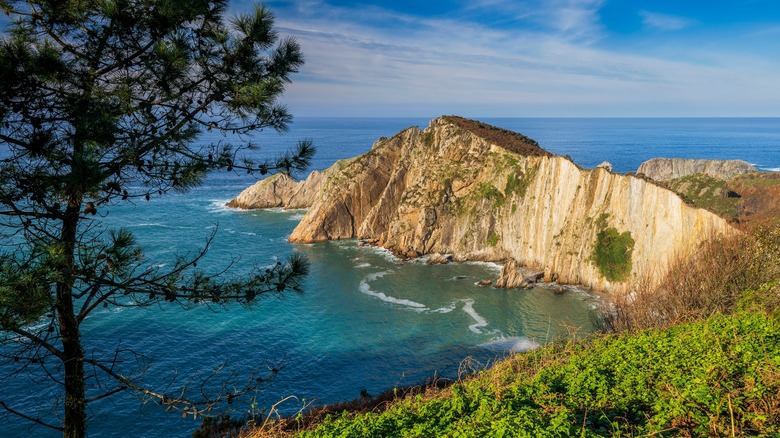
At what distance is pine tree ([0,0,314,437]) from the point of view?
9375mm

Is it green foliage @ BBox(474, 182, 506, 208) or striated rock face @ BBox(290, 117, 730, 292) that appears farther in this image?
green foliage @ BBox(474, 182, 506, 208)

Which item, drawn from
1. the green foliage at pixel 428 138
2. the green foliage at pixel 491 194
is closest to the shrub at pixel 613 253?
the green foliage at pixel 491 194

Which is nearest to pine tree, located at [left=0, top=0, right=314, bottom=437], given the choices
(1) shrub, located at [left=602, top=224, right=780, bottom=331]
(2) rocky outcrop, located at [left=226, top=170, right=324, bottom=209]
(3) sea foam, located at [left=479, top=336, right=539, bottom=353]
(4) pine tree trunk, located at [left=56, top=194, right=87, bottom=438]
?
(4) pine tree trunk, located at [left=56, top=194, right=87, bottom=438]

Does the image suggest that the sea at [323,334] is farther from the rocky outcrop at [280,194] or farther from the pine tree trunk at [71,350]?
the rocky outcrop at [280,194]

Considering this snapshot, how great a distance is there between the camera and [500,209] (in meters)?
74.1

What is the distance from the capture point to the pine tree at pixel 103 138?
9375mm

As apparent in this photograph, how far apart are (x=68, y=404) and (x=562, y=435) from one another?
10.3 m

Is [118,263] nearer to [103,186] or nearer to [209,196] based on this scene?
[103,186]

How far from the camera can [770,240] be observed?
29.9m

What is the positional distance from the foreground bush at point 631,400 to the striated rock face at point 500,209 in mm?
33914

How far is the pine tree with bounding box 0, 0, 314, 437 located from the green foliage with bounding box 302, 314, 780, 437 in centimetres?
461

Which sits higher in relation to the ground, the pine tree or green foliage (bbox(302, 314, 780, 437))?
the pine tree

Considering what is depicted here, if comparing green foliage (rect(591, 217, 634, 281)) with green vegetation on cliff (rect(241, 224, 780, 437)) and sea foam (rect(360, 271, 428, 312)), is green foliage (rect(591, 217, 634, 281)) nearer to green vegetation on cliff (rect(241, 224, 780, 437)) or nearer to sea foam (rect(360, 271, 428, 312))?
sea foam (rect(360, 271, 428, 312))

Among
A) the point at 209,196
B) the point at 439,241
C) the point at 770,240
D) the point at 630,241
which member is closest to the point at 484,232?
the point at 439,241
